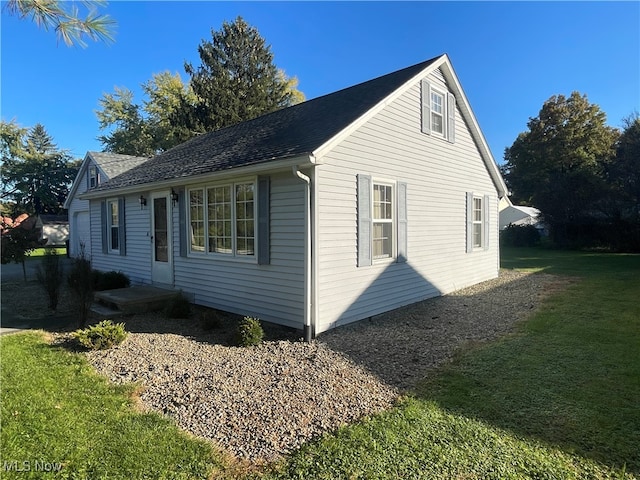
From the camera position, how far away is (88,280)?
648 centimetres

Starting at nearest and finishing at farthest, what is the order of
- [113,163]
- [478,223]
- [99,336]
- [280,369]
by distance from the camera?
[280,369] < [99,336] < [478,223] < [113,163]

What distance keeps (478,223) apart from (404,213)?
463cm

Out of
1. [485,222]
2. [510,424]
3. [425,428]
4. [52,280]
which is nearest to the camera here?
[425,428]

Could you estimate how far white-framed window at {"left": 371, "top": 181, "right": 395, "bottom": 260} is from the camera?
24.0 ft

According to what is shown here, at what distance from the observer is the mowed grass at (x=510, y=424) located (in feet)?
8.87

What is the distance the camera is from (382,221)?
738 centimetres

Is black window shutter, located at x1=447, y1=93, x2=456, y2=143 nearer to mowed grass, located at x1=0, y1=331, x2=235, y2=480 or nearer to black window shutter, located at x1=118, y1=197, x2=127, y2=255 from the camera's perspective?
mowed grass, located at x1=0, y1=331, x2=235, y2=480

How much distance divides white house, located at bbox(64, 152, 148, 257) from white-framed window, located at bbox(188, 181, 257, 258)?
475 inches

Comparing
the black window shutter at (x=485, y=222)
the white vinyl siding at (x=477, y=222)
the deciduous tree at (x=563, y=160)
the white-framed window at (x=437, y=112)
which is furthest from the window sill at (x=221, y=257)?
the deciduous tree at (x=563, y=160)

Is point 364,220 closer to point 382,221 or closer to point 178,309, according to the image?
point 382,221

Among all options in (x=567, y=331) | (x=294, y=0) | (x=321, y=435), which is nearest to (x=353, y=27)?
(x=294, y=0)

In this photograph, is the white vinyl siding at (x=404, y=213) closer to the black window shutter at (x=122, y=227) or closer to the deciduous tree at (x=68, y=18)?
the deciduous tree at (x=68, y=18)

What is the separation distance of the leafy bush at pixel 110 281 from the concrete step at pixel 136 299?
1.03 m

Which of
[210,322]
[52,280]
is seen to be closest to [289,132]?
[210,322]
